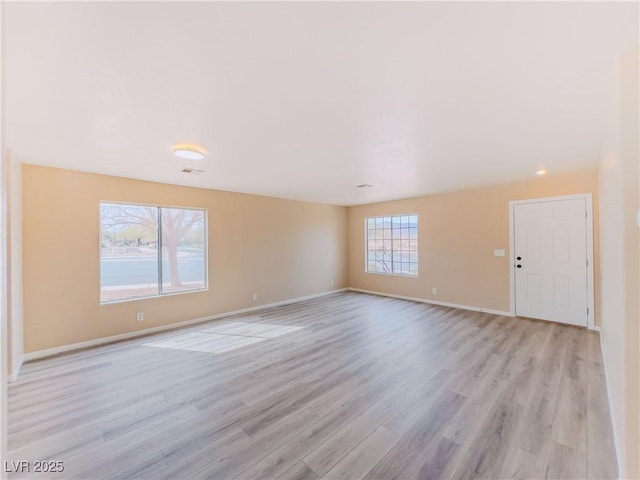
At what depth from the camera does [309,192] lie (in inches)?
204

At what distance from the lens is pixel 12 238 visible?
2648mm

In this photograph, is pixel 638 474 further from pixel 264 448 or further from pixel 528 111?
pixel 528 111

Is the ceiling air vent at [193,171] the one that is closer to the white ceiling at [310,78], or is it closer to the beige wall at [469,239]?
the white ceiling at [310,78]

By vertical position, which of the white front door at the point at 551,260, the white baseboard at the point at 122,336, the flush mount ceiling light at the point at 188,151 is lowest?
the white baseboard at the point at 122,336

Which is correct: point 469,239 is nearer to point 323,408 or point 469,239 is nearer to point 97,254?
point 323,408

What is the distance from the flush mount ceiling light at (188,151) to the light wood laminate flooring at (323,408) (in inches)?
88.9

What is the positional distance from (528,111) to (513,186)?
9.86ft

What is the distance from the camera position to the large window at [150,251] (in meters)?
3.74

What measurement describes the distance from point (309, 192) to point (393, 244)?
2545 mm

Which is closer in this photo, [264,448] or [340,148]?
[264,448]

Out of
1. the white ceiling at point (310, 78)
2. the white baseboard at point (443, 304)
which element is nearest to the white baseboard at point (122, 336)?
the white ceiling at point (310, 78)

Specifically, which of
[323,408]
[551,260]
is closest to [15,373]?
[323,408]

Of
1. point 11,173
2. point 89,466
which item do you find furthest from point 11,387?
point 11,173

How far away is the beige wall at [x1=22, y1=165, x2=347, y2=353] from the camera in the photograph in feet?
10.4
